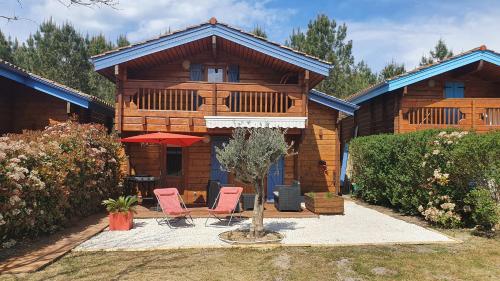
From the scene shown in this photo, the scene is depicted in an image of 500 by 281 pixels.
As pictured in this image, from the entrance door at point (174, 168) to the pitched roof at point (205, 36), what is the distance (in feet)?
12.1

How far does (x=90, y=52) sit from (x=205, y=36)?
23.1 m

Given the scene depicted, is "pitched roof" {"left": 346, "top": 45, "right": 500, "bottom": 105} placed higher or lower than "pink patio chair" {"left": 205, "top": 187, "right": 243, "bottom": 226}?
higher

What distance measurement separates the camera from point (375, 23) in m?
21.2

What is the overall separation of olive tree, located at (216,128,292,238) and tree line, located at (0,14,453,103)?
77.2 ft

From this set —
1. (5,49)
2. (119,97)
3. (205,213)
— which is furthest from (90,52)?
(205,213)

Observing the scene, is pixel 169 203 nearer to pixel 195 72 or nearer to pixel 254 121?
pixel 254 121

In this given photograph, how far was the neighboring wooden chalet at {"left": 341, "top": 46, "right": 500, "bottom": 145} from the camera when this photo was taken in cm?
1573

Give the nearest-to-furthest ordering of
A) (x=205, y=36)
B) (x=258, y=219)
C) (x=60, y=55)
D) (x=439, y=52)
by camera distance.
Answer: (x=258, y=219), (x=205, y=36), (x=60, y=55), (x=439, y=52)

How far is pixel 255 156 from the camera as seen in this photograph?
8516mm

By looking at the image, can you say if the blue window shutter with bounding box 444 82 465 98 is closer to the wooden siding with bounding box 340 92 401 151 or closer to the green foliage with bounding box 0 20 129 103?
the wooden siding with bounding box 340 92 401 151

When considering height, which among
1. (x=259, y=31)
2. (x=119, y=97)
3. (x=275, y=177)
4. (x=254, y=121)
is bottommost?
(x=275, y=177)

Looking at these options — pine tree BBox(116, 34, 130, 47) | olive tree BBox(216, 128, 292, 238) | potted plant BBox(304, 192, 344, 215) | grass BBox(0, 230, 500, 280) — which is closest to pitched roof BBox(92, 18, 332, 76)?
potted plant BBox(304, 192, 344, 215)

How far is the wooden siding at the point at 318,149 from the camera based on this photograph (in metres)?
17.2

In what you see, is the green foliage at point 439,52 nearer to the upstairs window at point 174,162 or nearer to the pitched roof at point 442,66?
the pitched roof at point 442,66
